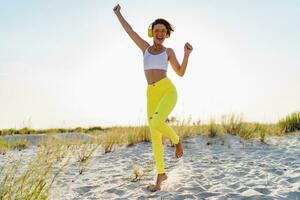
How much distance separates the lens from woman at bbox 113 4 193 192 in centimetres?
499

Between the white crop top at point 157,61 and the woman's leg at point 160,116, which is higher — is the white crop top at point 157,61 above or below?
above

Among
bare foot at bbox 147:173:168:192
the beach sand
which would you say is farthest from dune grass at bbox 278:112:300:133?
bare foot at bbox 147:173:168:192

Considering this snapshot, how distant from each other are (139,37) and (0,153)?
15.6 feet

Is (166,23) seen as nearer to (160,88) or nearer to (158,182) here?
(160,88)

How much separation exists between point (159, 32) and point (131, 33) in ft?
1.58

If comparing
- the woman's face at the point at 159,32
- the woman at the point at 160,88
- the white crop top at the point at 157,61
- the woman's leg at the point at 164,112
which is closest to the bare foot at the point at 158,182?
the woman at the point at 160,88

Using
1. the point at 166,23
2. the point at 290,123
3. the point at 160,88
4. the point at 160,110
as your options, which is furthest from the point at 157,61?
the point at 290,123

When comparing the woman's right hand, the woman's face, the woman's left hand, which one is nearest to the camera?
the woman's left hand

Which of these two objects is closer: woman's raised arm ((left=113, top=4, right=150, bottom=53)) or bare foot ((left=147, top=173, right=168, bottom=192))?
bare foot ((left=147, top=173, right=168, bottom=192))

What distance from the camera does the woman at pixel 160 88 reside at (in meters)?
4.99

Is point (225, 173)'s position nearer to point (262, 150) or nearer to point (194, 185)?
point (194, 185)

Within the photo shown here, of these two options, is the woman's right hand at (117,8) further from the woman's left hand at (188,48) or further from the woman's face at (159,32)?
the woman's left hand at (188,48)

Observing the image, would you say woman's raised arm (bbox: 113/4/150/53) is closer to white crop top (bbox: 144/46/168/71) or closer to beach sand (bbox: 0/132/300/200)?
white crop top (bbox: 144/46/168/71)

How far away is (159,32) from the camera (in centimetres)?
529
